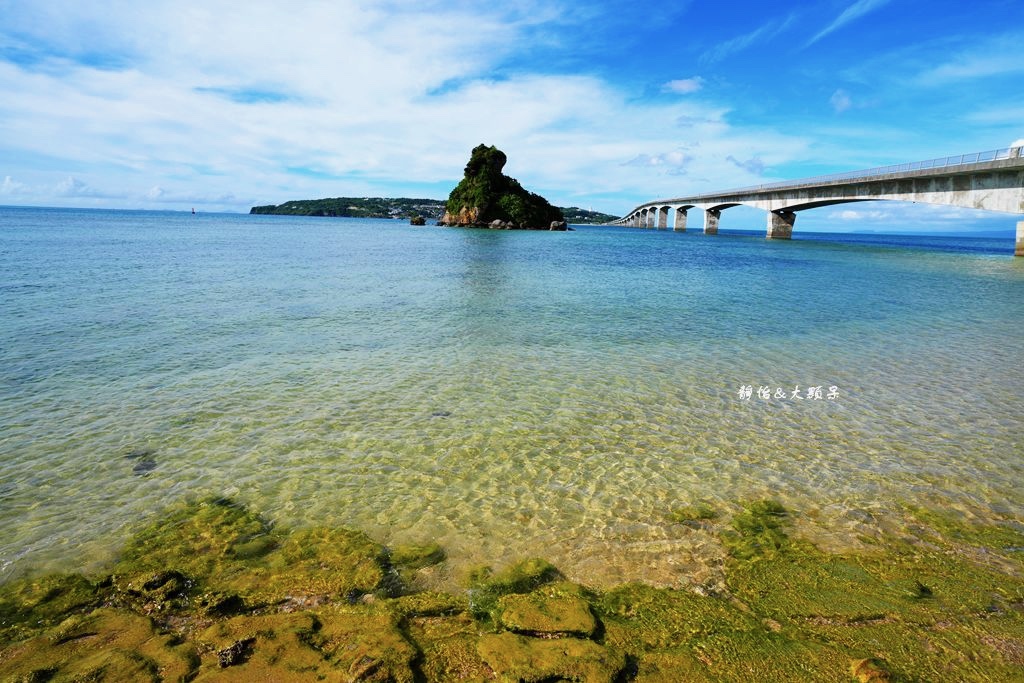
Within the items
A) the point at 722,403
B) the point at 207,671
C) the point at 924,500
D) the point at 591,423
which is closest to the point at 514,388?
the point at 591,423

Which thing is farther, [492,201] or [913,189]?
[492,201]

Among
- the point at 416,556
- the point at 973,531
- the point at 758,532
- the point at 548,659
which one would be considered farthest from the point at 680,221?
the point at 548,659

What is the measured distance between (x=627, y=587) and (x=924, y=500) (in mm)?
4599

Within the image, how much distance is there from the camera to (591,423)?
906 cm

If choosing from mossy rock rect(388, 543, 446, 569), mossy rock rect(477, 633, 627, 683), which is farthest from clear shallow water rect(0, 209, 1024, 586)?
mossy rock rect(477, 633, 627, 683)

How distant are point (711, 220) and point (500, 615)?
132004 mm

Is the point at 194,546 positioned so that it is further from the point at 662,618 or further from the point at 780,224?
the point at 780,224

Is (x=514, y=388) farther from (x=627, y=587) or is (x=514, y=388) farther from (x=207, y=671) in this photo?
(x=207, y=671)

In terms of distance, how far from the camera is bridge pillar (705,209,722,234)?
121250mm

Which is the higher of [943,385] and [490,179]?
[490,179]

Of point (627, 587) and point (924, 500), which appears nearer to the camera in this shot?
point (627, 587)

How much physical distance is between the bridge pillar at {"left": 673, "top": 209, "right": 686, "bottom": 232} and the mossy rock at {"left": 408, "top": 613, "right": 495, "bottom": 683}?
152 m

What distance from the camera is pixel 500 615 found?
14.8 feet

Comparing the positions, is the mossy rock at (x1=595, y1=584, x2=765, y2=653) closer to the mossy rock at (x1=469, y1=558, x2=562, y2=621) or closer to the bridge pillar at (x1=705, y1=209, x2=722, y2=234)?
the mossy rock at (x1=469, y1=558, x2=562, y2=621)
